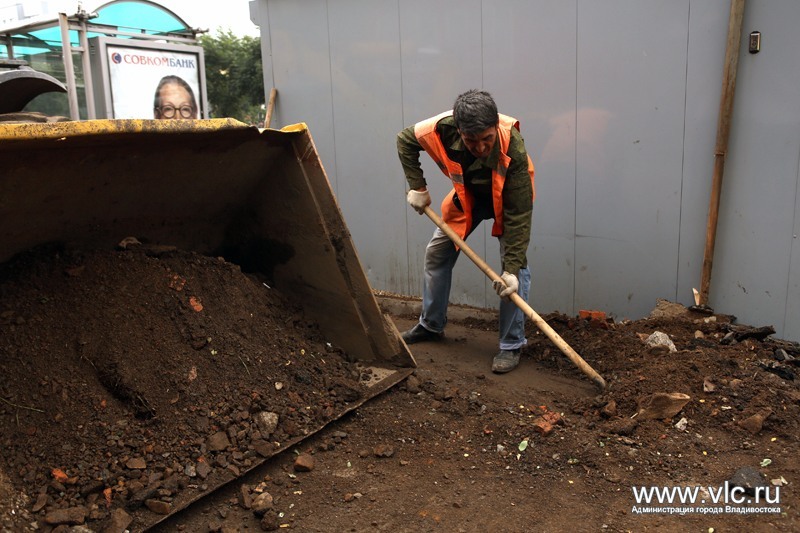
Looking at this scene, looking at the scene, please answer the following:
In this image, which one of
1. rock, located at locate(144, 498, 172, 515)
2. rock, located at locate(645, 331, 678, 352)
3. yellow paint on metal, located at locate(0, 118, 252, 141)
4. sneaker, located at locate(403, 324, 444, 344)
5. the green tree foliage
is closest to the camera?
yellow paint on metal, located at locate(0, 118, 252, 141)

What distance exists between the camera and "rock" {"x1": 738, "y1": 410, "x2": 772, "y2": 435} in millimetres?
2623

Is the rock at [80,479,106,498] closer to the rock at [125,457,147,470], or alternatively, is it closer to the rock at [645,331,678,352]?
the rock at [125,457,147,470]

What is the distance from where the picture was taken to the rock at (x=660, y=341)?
11.1 ft

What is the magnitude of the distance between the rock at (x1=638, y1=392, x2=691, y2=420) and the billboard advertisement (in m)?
5.09

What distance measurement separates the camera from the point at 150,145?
2.67m

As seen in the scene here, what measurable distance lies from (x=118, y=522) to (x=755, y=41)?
11.8ft

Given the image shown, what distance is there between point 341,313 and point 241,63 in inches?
555

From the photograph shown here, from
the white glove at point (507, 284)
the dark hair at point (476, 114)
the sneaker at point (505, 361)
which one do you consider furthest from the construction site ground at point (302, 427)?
the dark hair at point (476, 114)

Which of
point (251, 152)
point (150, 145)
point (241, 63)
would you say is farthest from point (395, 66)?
point (241, 63)

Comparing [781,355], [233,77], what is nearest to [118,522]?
[781,355]

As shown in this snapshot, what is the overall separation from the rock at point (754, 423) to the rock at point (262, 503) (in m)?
1.86

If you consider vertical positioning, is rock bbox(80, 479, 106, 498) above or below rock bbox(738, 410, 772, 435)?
above

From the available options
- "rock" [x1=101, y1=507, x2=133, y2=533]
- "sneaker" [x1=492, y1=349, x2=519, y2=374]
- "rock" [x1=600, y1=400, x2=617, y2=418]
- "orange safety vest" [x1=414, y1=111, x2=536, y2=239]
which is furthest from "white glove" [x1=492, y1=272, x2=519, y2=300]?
"rock" [x1=101, y1=507, x2=133, y2=533]

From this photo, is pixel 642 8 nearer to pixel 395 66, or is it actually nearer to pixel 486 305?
pixel 395 66
